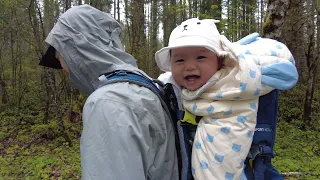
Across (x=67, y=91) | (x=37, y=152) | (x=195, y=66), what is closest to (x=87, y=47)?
(x=195, y=66)

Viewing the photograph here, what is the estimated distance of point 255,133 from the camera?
5.06ft

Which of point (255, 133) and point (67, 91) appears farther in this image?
point (67, 91)

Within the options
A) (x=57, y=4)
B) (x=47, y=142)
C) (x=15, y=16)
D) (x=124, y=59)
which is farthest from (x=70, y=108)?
(x=124, y=59)

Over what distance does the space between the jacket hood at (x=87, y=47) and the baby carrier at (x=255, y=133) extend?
12cm

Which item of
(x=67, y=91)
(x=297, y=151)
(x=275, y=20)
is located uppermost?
(x=275, y=20)

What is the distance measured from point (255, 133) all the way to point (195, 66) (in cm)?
47

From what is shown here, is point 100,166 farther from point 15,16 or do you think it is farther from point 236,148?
point 15,16

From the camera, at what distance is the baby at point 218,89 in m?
1.43

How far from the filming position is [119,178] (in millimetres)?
1193

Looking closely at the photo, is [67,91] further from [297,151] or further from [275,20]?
[275,20]

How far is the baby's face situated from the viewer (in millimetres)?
1570

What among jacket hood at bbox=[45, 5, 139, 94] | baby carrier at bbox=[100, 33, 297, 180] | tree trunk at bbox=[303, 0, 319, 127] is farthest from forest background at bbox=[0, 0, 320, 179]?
jacket hood at bbox=[45, 5, 139, 94]

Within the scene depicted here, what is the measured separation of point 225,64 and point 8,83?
42.4 feet

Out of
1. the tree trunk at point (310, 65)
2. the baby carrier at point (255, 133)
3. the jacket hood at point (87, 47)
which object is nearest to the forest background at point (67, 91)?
the tree trunk at point (310, 65)
